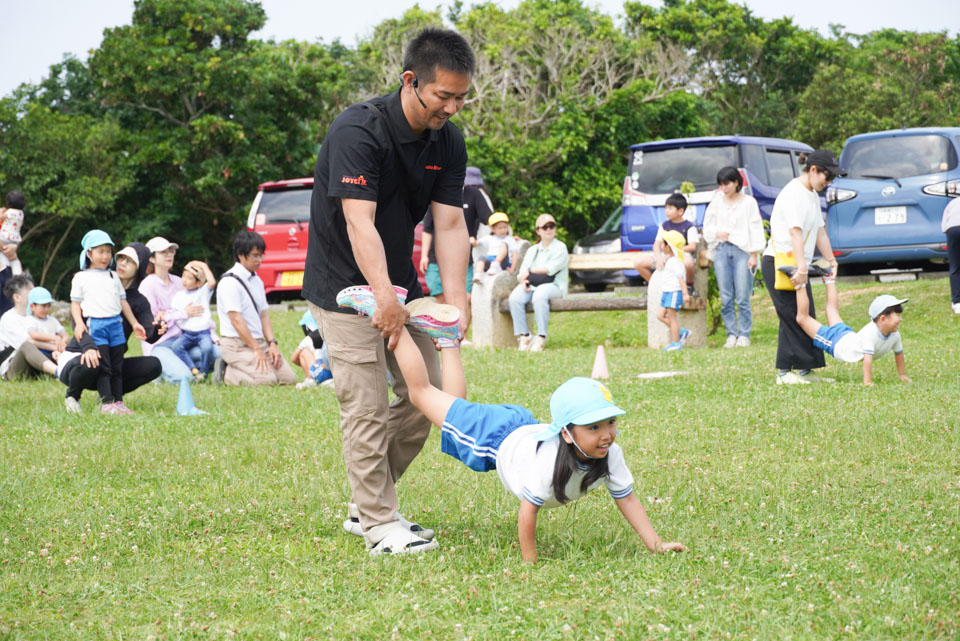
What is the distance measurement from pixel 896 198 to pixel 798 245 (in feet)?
25.5

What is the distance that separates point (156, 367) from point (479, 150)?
20486 millimetres

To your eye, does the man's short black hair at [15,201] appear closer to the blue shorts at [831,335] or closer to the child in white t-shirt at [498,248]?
the child in white t-shirt at [498,248]

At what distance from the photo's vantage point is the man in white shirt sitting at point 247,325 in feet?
36.9

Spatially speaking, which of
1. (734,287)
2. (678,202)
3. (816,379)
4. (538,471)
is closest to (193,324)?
(678,202)

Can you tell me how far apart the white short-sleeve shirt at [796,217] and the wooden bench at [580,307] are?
4087mm

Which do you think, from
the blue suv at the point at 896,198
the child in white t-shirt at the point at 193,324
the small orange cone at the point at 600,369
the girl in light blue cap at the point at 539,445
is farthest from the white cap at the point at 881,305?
the blue suv at the point at 896,198

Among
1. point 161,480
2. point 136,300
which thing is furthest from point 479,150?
point 161,480

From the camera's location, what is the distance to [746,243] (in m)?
13.5

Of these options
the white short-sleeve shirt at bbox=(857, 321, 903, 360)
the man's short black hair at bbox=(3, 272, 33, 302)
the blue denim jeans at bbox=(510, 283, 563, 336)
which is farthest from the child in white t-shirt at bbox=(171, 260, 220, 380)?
the white short-sleeve shirt at bbox=(857, 321, 903, 360)

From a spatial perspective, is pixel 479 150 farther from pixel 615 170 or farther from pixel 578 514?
pixel 578 514

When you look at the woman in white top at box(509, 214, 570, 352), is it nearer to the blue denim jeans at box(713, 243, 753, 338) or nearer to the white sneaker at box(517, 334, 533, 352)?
the white sneaker at box(517, 334, 533, 352)

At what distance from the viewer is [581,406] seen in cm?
424

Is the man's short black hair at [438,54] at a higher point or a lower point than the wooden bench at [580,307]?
higher

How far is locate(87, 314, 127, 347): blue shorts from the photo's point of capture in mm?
9352
